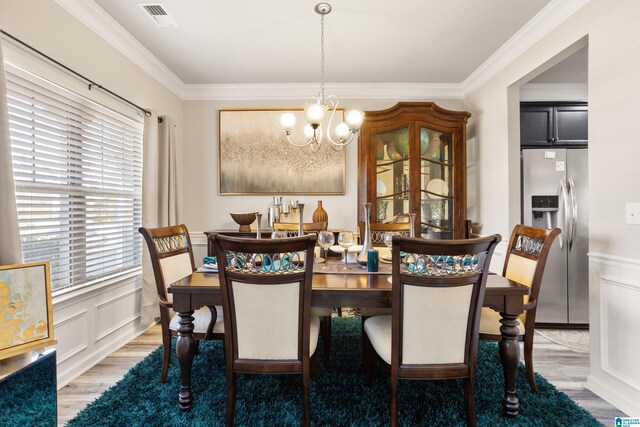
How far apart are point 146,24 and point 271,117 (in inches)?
61.4

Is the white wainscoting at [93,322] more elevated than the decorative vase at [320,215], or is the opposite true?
the decorative vase at [320,215]

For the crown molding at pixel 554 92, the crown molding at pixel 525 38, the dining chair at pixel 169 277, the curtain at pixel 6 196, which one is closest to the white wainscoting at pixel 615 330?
the crown molding at pixel 525 38

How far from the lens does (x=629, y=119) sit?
5.79ft

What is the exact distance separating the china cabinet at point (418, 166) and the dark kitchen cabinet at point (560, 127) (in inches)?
24.8

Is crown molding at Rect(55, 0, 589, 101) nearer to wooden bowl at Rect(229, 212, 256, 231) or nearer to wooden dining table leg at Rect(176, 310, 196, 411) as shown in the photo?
wooden bowl at Rect(229, 212, 256, 231)

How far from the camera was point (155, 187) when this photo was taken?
2.97 m

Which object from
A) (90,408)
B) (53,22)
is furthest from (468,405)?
(53,22)

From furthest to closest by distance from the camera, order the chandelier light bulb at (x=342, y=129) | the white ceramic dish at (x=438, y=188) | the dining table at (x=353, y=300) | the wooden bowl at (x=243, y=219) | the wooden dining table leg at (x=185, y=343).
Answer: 1. the wooden bowl at (x=243, y=219)
2. the white ceramic dish at (x=438, y=188)
3. the chandelier light bulb at (x=342, y=129)
4. the wooden dining table leg at (x=185, y=343)
5. the dining table at (x=353, y=300)

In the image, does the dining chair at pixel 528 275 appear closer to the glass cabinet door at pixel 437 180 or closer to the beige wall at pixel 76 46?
the glass cabinet door at pixel 437 180

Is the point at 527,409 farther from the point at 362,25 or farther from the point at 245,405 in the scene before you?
the point at 362,25

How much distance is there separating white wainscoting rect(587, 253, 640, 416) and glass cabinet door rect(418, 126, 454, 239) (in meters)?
1.47

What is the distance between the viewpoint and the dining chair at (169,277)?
5.99 ft

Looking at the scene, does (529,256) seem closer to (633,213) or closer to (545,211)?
(633,213)

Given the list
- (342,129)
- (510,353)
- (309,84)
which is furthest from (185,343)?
(309,84)
